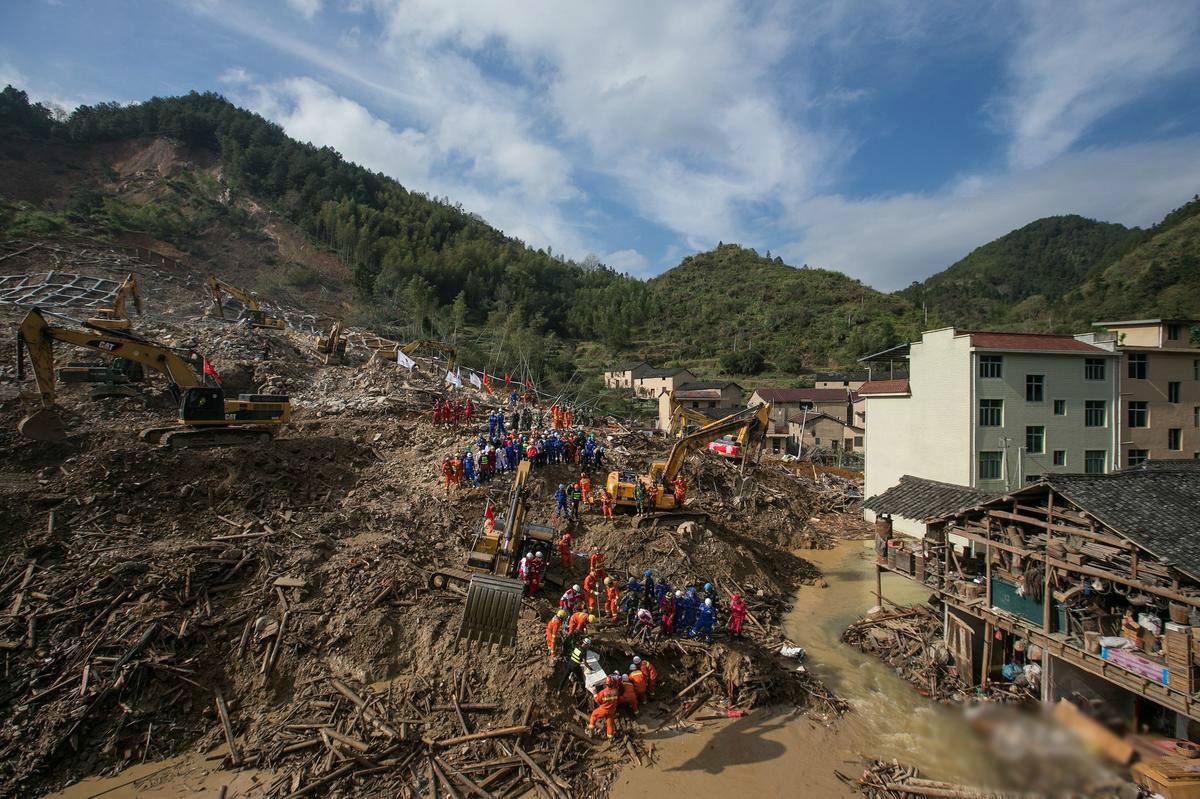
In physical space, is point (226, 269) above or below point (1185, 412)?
above

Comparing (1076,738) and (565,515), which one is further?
(565,515)

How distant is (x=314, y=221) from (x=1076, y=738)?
84.7 m

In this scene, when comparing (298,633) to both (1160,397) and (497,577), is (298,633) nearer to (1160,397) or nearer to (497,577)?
(497,577)

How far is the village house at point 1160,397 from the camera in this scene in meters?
23.9

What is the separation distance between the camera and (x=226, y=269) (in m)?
54.9

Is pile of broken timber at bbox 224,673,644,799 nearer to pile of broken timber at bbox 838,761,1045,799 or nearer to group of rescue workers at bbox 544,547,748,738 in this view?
group of rescue workers at bbox 544,547,748,738

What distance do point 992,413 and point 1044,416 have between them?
2596mm

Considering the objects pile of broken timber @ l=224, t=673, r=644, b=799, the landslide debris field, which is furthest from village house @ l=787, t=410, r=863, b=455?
pile of broken timber @ l=224, t=673, r=644, b=799

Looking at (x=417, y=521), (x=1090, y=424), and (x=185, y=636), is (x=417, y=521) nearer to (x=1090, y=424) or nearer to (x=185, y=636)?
(x=185, y=636)

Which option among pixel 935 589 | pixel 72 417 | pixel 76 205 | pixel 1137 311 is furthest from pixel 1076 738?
pixel 1137 311

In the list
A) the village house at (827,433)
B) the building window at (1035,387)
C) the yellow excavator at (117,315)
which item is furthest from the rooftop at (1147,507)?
the village house at (827,433)

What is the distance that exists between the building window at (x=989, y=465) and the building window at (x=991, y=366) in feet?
10.2

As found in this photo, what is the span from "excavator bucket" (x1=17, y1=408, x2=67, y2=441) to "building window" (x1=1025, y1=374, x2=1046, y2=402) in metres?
33.4

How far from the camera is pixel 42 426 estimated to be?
16.0 m
